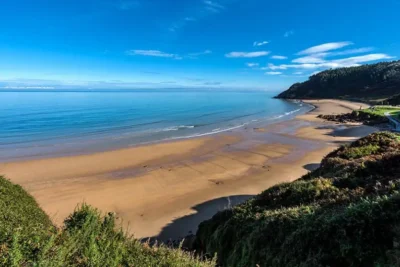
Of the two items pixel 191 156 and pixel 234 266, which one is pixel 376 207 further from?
pixel 191 156

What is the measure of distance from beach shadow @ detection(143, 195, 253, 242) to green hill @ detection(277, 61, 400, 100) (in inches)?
3739

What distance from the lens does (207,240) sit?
6918 millimetres

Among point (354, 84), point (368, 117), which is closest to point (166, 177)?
point (368, 117)

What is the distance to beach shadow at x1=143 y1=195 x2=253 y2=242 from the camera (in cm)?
987

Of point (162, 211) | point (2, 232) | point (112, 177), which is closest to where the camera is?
point (2, 232)

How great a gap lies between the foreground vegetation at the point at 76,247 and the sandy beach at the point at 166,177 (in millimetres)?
5419

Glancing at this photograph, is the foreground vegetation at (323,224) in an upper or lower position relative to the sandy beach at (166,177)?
upper

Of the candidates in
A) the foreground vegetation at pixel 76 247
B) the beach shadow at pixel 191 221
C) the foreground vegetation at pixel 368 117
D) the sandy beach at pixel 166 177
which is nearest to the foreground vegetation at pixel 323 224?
the foreground vegetation at pixel 76 247

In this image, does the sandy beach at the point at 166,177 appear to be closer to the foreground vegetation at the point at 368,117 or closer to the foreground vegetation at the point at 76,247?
the foreground vegetation at the point at 76,247

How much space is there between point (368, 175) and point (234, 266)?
436cm

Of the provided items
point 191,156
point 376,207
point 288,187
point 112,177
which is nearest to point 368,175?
point 288,187

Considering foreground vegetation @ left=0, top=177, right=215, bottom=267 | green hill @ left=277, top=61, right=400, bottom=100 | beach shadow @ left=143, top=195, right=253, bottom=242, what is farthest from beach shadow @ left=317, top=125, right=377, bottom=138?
green hill @ left=277, top=61, right=400, bottom=100

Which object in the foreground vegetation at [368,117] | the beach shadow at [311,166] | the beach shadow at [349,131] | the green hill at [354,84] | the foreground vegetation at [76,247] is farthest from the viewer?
the green hill at [354,84]

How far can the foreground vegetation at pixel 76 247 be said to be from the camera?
3.33m
